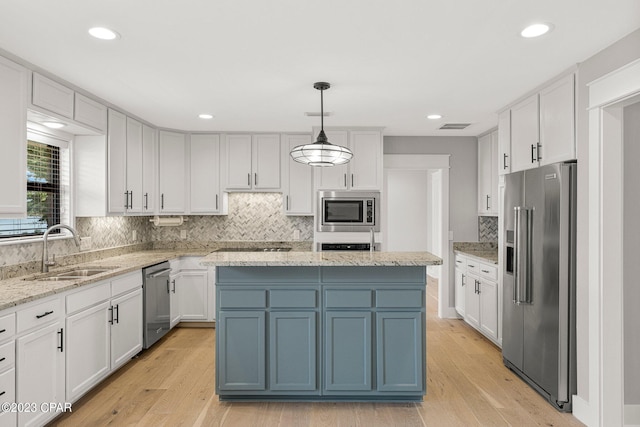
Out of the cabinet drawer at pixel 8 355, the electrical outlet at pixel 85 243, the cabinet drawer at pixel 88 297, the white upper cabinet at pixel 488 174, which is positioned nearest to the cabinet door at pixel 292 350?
the cabinet drawer at pixel 88 297

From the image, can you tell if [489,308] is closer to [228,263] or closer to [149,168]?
[228,263]

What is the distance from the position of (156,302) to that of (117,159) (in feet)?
4.94

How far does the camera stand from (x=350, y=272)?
2.96m

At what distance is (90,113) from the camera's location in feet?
12.0

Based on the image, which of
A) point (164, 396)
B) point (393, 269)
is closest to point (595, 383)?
point (393, 269)

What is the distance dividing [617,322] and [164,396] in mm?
3190

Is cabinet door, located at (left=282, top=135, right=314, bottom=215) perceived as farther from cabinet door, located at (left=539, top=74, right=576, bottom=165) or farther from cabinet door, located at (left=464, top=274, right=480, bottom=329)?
cabinet door, located at (left=539, top=74, right=576, bottom=165)

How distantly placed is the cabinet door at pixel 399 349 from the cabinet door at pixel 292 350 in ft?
1.55

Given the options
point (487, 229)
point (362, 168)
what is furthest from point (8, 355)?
point (487, 229)

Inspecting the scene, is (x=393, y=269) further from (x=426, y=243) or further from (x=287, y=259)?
(x=426, y=243)

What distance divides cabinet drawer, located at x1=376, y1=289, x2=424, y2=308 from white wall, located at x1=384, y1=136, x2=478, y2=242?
2.70 m

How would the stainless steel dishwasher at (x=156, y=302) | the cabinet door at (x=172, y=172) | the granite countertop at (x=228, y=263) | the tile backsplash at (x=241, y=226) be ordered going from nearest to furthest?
the granite countertop at (x=228, y=263) → the stainless steel dishwasher at (x=156, y=302) → the cabinet door at (x=172, y=172) → the tile backsplash at (x=241, y=226)

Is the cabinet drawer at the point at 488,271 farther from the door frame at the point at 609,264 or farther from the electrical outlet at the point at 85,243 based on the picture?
the electrical outlet at the point at 85,243

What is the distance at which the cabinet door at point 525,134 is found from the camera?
340 centimetres
